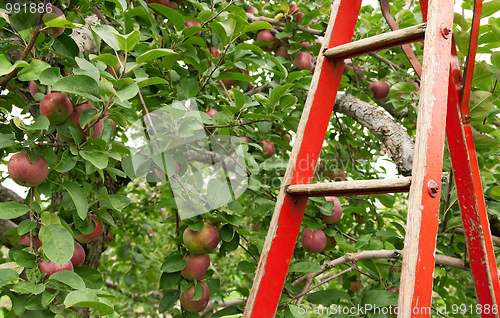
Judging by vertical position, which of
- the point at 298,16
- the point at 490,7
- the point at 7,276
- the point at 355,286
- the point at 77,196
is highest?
the point at 298,16

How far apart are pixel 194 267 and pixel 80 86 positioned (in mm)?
689

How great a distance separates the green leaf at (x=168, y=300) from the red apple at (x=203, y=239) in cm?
24

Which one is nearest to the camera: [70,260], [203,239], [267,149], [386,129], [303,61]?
[70,260]

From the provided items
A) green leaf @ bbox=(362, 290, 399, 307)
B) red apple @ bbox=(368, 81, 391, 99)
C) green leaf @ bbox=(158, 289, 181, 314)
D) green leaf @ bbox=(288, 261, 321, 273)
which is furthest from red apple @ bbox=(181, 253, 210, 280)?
red apple @ bbox=(368, 81, 391, 99)

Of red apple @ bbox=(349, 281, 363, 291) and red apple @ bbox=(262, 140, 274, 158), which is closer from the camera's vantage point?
red apple @ bbox=(262, 140, 274, 158)

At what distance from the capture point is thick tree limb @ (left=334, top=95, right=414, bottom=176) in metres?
1.30

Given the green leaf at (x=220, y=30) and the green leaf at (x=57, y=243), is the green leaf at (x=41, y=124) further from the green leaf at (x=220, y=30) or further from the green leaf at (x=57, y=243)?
the green leaf at (x=220, y=30)

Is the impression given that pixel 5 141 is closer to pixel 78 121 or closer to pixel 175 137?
pixel 78 121

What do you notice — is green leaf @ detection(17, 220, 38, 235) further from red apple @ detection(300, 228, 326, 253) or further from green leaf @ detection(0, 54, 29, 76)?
red apple @ detection(300, 228, 326, 253)

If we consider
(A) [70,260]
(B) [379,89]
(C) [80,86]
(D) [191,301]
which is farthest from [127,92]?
(B) [379,89]

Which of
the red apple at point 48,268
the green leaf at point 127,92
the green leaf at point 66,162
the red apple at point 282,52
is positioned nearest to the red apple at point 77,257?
the red apple at point 48,268

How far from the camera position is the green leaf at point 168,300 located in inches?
50.7

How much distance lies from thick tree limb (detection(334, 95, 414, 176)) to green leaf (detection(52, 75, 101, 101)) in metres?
1.01

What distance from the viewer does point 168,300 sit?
1.30 meters
